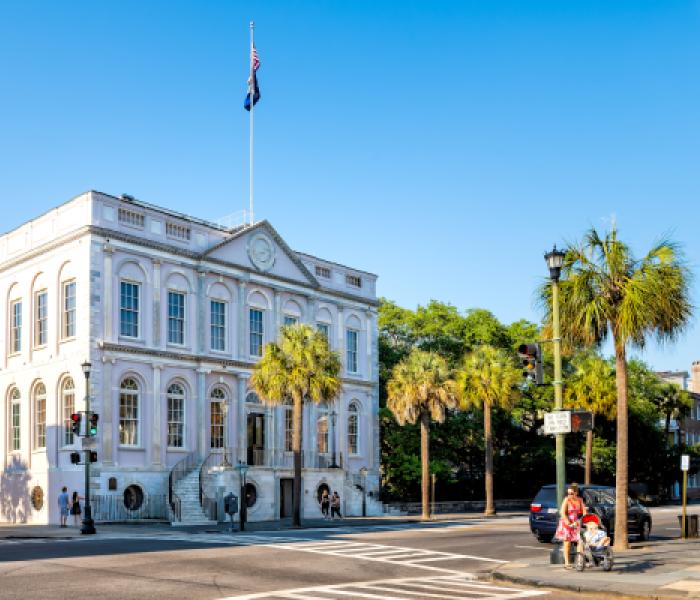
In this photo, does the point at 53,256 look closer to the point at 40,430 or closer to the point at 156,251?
the point at 156,251

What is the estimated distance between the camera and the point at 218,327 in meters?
46.5

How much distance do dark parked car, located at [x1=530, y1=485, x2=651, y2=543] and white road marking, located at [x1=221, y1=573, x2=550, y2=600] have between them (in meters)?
9.59

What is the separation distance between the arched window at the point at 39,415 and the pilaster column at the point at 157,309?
553cm

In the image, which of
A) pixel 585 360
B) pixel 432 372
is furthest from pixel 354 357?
pixel 585 360

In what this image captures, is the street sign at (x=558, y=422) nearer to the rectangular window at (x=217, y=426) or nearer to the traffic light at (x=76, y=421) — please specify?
the traffic light at (x=76, y=421)

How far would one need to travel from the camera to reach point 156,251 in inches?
1706

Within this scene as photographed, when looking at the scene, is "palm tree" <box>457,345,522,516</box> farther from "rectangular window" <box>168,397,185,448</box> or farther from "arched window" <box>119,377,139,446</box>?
"arched window" <box>119,377,139,446</box>

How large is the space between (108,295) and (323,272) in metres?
15.9

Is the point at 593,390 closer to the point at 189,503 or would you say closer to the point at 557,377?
the point at 189,503

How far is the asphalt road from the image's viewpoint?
15578 mm

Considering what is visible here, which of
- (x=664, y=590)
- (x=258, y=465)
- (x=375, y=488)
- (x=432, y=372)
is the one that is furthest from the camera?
(x=375, y=488)

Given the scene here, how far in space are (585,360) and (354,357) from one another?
15.4m

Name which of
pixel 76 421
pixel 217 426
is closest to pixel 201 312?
pixel 217 426

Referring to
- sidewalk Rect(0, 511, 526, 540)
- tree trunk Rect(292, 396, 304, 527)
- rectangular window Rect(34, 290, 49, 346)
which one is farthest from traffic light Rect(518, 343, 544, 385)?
rectangular window Rect(34, 290, 49, 346)
